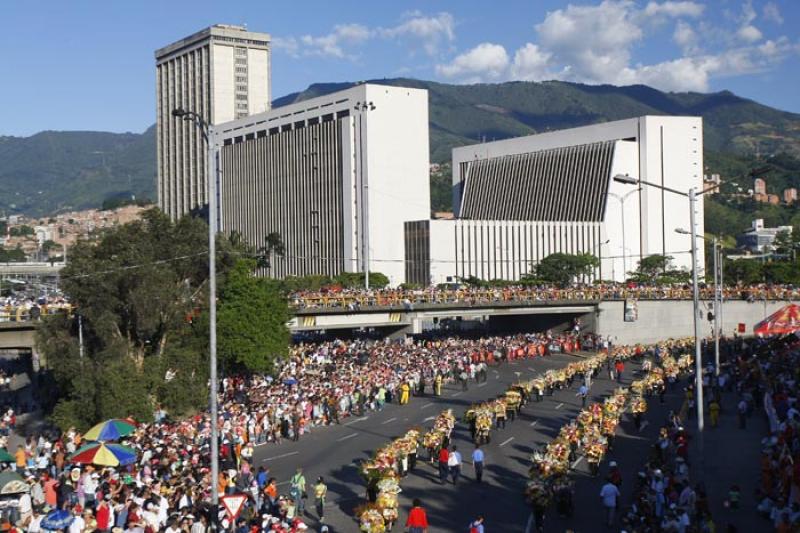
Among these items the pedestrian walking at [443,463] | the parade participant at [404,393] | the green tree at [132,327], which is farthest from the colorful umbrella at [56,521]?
the parade participant at [404,393]

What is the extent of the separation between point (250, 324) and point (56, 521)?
2721 cm

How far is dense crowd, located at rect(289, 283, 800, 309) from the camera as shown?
6134cm

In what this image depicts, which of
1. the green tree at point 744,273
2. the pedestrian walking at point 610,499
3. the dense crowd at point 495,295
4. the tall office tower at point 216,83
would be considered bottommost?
the pedestrian walking at point 610,499

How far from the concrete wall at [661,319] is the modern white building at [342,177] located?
42660 millimetres

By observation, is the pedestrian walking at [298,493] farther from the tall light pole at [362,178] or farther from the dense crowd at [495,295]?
the tall light pole at [362,178]

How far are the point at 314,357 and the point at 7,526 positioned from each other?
33259 mm

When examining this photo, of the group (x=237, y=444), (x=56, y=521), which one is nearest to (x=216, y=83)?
(x=237, y=444)

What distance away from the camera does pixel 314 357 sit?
176ft

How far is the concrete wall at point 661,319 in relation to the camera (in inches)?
2820

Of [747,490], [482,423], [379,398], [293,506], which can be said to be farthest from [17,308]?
[747,490]

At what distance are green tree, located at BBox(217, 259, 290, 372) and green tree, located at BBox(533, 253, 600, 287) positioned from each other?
188ft

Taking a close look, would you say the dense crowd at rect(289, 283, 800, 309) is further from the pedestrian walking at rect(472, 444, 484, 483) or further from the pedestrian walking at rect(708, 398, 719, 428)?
the pedestrian walking at rect(472, 444, 484, 483)

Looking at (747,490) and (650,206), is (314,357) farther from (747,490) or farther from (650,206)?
(650,206)

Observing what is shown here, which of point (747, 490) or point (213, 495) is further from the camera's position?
point (747, 490)
